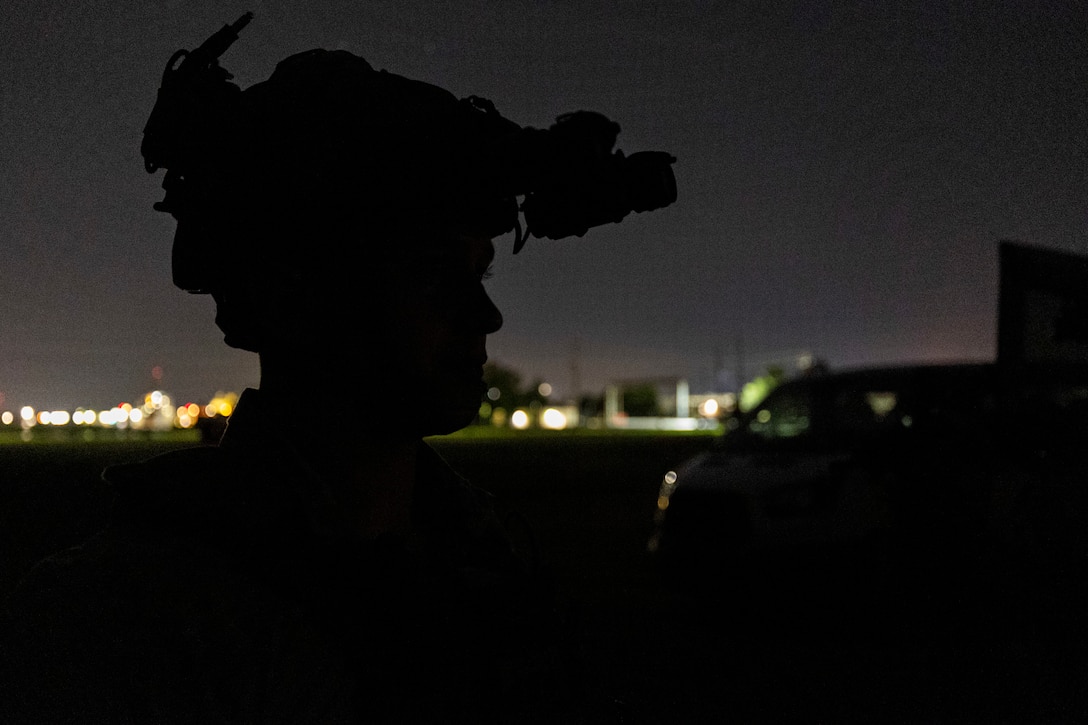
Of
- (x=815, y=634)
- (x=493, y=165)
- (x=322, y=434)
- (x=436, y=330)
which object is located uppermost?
(x=493, y=165)

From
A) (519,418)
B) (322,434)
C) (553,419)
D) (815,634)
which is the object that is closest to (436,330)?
(322,434)

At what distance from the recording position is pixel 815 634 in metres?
6.21

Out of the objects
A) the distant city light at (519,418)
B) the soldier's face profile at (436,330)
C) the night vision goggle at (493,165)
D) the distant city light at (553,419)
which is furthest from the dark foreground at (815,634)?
the distant city light at (519,418)

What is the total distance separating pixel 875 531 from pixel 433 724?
440 cm

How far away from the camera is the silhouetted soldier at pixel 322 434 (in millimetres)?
1032

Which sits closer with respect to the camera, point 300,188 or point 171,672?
point 171,672

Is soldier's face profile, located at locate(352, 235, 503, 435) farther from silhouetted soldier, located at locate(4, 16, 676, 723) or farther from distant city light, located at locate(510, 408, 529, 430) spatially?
distant city light, located at locate(510, 408, 529, 430)

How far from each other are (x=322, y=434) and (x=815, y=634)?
5.74 metres

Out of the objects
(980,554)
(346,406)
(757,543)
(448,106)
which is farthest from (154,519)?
(757,543)

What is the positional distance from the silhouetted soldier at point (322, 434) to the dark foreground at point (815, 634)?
0.68ft

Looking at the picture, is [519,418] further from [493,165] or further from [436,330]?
[493,165]

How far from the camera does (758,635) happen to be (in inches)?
249

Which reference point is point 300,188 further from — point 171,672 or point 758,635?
point 758,635

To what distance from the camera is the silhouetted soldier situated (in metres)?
1.03
